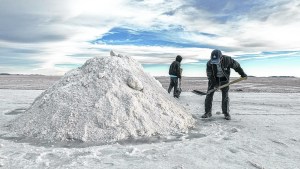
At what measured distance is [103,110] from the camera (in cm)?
668

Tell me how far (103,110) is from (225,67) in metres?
3.21

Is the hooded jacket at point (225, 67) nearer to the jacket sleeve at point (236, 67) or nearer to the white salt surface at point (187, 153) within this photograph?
the jacket sleeve at point (236, 67)

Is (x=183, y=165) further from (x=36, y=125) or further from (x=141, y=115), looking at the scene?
(x=36, y=125)

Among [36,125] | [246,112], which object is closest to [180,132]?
[36,125]

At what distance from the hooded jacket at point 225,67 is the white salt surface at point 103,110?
1150 millimetres

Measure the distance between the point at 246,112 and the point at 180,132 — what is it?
3783 millimetres

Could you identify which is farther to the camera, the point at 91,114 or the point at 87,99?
the point at 87,99

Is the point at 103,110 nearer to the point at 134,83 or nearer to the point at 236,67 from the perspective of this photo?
the point at 134,83

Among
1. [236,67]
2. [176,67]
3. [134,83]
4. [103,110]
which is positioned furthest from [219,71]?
[176,67]

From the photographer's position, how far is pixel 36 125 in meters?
6.69

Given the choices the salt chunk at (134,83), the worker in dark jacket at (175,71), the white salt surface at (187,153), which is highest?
the worker in dark jacket at (175,71)

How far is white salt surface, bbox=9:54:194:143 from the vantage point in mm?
6305

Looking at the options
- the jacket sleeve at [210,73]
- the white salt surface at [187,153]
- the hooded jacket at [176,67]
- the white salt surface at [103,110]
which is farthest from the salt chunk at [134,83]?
the hooded jacket at [176,67]

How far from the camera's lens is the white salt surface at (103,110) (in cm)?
630
